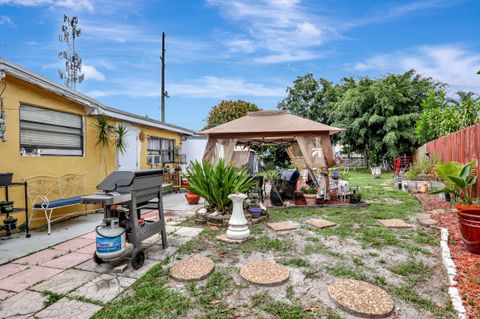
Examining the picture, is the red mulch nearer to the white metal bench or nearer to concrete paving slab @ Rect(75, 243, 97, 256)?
concrete paving slab @ Rect(75, 243, 97, 256)

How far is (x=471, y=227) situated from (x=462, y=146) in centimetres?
512

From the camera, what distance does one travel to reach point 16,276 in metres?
2.97

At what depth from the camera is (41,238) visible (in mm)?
4355

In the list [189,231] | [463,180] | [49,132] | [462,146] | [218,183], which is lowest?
[189,231]

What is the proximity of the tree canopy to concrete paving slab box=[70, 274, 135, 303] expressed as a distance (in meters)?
17.4

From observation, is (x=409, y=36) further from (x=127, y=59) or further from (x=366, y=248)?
(x=127, y=59)

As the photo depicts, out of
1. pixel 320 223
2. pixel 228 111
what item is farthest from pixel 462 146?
pixel 228 111

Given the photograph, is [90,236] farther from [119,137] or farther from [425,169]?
[425,169]

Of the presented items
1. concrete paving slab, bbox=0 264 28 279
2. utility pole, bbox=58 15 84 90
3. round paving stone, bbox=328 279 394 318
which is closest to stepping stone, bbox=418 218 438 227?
round paving stone, bbox=328 279 394 318

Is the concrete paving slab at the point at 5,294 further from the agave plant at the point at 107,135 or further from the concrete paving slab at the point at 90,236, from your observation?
the agave plant at the point at 107,135

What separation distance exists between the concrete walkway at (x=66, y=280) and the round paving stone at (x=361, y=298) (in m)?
2.10

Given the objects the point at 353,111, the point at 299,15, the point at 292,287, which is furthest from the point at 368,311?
the point at 353,111

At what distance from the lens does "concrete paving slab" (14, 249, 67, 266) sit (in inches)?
132

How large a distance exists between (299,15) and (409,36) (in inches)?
252
